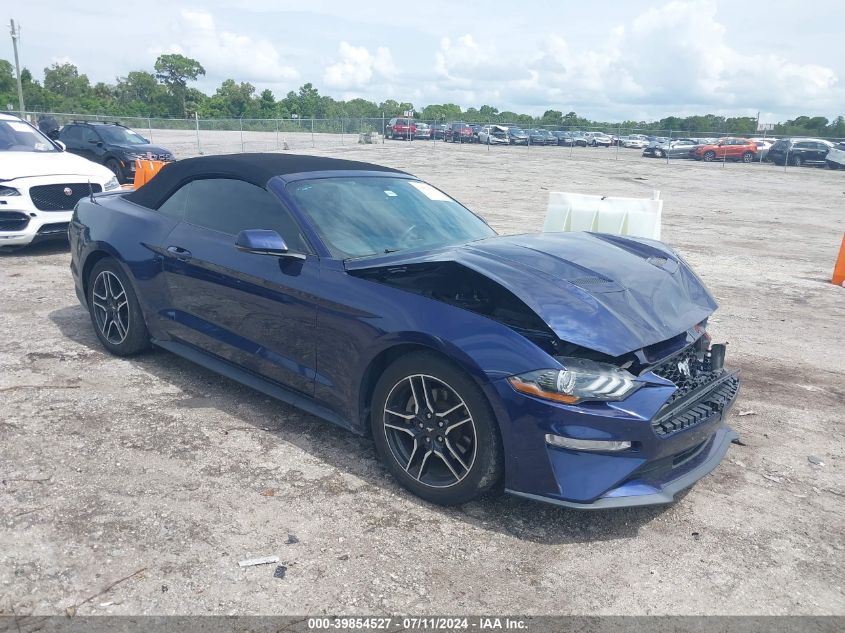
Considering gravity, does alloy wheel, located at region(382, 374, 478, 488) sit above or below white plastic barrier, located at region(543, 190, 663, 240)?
below

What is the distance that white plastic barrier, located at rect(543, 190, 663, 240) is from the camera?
24.8 feet

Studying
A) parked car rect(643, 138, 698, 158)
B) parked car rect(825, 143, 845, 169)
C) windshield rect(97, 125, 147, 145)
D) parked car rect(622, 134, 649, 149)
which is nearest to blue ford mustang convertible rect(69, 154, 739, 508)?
windshield rect(97, 125, 147, 145)

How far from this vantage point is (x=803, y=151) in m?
37.9

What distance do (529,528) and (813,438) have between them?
2249mm

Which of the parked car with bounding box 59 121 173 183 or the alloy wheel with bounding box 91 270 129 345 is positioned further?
the parked car with bounding box 59 121 173 183

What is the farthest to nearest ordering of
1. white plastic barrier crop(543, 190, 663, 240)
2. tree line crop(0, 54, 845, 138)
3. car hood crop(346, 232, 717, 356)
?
tree line crop(0, 54, 845, 138) < white plastic barrier crop(543, 190, 663, 240) < car hood crop(346, 232, 717, 356)

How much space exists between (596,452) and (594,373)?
13.5 inches

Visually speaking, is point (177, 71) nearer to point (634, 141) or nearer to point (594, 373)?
point (634, 141)

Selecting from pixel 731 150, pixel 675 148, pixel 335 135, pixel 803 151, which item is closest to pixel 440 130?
pixel 335 135

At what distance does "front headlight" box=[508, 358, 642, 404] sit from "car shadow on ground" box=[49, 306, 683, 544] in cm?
73

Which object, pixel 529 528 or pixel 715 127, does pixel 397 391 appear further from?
pixel 715 127

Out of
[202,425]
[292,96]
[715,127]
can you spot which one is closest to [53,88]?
[292,96]

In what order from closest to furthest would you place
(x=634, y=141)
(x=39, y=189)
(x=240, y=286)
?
(x=240, y=286) < (x=39, y=189) < (x=634, y=141)

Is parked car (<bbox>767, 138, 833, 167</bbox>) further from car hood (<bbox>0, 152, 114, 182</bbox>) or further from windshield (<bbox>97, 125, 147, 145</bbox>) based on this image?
car hood (<bbox>0, 152, 114, 182</bbox>)
